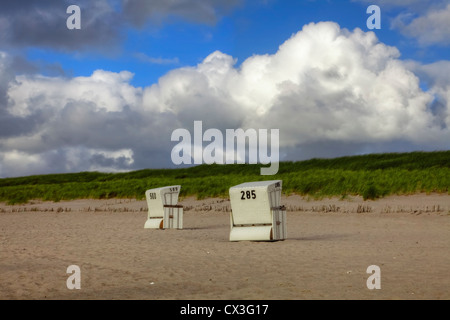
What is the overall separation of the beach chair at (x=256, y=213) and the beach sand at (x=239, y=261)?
472 millimetres

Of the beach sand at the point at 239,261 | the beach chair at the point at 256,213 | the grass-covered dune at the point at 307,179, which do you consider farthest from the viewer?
the grass-covered dune at the point at 307,179

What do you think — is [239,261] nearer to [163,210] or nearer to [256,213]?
[256,213]

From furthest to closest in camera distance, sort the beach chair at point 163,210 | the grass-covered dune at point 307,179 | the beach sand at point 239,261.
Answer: the grass-covered dune at point 307,179
the beach chair at point 163,210
the beach sand at point 239,261

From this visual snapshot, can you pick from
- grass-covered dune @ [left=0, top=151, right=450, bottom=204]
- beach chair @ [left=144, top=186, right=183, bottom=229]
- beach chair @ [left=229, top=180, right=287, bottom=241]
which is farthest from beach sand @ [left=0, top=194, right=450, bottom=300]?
grass-covered dune @ [left=0, top=151, right=450, bottom=204]

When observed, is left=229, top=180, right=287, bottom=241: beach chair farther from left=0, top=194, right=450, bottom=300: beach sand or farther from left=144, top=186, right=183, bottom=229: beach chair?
left=144, top=186, right=183, bottom=229: beach chair

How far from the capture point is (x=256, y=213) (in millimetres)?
17438

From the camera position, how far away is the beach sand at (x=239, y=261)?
9.33 m

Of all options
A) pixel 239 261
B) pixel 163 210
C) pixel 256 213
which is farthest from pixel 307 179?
pixel 239 261

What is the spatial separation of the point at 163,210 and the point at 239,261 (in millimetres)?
10438

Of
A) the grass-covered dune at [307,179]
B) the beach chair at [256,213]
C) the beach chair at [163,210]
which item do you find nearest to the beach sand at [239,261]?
the beach chair at [256,213]

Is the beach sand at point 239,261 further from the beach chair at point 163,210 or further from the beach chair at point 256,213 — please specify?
the beach chair at point 163,210
